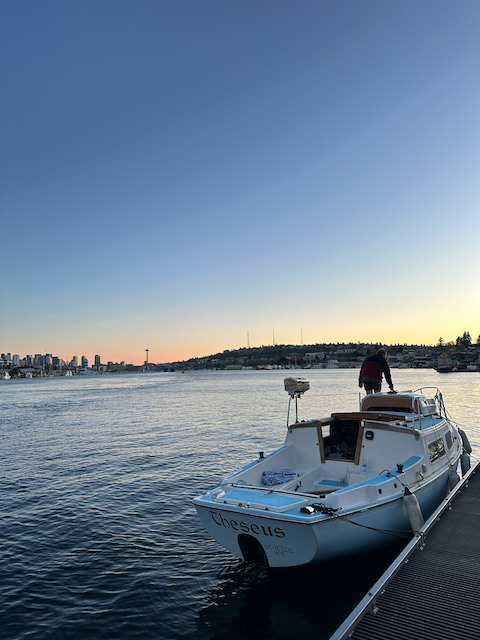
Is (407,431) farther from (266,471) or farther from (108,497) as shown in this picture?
(108,497)

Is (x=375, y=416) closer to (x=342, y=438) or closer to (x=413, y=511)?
(x=342, y=438)

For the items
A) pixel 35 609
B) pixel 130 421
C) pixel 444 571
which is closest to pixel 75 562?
pixel 35 609

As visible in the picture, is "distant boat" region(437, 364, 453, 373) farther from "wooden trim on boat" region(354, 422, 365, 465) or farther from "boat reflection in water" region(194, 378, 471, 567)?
"wooden trim on boat" region(354, 422, 365, 465)

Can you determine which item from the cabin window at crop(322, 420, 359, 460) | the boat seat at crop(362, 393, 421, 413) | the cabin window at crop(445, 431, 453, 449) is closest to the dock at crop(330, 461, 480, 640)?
the cabin window at crop(322, 420, 359, 460)

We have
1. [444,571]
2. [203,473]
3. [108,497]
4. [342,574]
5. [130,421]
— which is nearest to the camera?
[444,571]

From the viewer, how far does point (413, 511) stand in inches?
323

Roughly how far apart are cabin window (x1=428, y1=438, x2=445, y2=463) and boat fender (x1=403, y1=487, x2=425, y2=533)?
2192 millimetres

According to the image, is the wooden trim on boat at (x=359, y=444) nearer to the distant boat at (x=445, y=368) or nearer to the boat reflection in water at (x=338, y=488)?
the boat reflection in water at (x=338, y=488)

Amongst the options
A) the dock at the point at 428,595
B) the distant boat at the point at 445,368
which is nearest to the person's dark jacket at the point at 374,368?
the dock at the point at 428,595

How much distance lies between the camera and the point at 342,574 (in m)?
7.90

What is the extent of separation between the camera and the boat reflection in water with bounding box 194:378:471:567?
22.7ft

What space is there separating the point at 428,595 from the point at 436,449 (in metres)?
5.75

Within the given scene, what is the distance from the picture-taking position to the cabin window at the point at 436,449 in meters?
10.3

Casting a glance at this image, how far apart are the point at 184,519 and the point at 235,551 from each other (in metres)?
4.30
